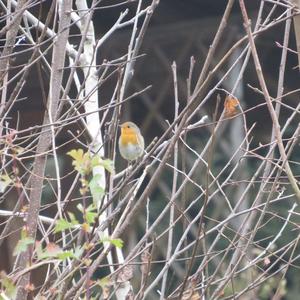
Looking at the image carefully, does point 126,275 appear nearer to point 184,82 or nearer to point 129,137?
point 129,137

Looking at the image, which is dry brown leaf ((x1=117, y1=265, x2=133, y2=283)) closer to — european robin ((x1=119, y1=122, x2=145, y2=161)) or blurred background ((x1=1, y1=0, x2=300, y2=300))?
european robin ((x1=119, y1=122, x2=145, y2=161))

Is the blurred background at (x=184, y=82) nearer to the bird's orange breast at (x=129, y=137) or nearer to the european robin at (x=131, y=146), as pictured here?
the bird's orange breast at (x=129, y=137)

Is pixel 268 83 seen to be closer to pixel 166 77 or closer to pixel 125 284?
pixel 166 77

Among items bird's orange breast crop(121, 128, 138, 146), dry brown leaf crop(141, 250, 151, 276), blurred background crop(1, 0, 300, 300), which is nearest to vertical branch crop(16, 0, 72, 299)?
dry brown leaf crop(141, 250, 151, 276)

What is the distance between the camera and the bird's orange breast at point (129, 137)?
4.43 metres

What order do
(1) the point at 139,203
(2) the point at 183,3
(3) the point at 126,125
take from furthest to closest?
1. (2) the point at 183,3
2. (3) the point at 126,125
3. (1) the point at 139,203

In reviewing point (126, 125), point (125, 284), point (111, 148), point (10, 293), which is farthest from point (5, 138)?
point (126, 125)

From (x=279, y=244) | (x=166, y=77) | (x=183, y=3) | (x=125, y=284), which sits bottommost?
(x=279, y=244)

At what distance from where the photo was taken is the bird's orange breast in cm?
443

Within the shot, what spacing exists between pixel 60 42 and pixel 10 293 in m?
0.88

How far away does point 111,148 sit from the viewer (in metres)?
2.47

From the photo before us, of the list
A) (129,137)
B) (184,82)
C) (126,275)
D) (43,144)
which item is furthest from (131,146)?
(184,82)

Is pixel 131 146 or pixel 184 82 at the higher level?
pixel 131 146

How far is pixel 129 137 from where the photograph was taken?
14.9 ft
